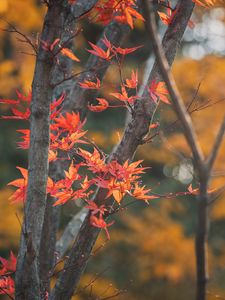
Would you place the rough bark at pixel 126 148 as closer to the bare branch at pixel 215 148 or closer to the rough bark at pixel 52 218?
the rough bark at pixel 52 218

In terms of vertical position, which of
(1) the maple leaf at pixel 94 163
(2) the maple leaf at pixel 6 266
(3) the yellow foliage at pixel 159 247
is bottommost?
(3) the yellow foliage at pixel 159 247

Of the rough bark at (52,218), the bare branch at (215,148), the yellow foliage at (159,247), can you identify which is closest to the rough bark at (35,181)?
the rough bark at (52,218)

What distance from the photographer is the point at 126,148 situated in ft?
5.94

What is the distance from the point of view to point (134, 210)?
8070 mm

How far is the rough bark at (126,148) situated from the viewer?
5.77 feet

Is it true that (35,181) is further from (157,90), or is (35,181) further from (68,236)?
(68,236)

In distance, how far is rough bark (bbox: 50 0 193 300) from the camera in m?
1.76

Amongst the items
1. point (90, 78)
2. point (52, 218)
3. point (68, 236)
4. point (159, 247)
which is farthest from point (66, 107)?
point (159, 247)

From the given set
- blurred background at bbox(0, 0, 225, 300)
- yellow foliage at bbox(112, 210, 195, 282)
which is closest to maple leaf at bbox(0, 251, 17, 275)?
blurred background at bbox(0, 0, 225, 300)

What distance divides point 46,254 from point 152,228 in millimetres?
5736

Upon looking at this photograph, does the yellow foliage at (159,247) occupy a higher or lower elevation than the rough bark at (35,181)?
lower

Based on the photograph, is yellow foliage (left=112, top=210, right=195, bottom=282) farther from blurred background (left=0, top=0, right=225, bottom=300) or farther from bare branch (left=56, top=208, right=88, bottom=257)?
bare branch (left=56, top=208, right=88, bottom=257)

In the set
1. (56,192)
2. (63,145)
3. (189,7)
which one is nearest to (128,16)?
(189,7)

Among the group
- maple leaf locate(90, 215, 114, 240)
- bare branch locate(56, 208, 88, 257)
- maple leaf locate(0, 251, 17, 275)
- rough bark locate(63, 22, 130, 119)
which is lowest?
maple leaf locate(0, 251, 17, 275)
